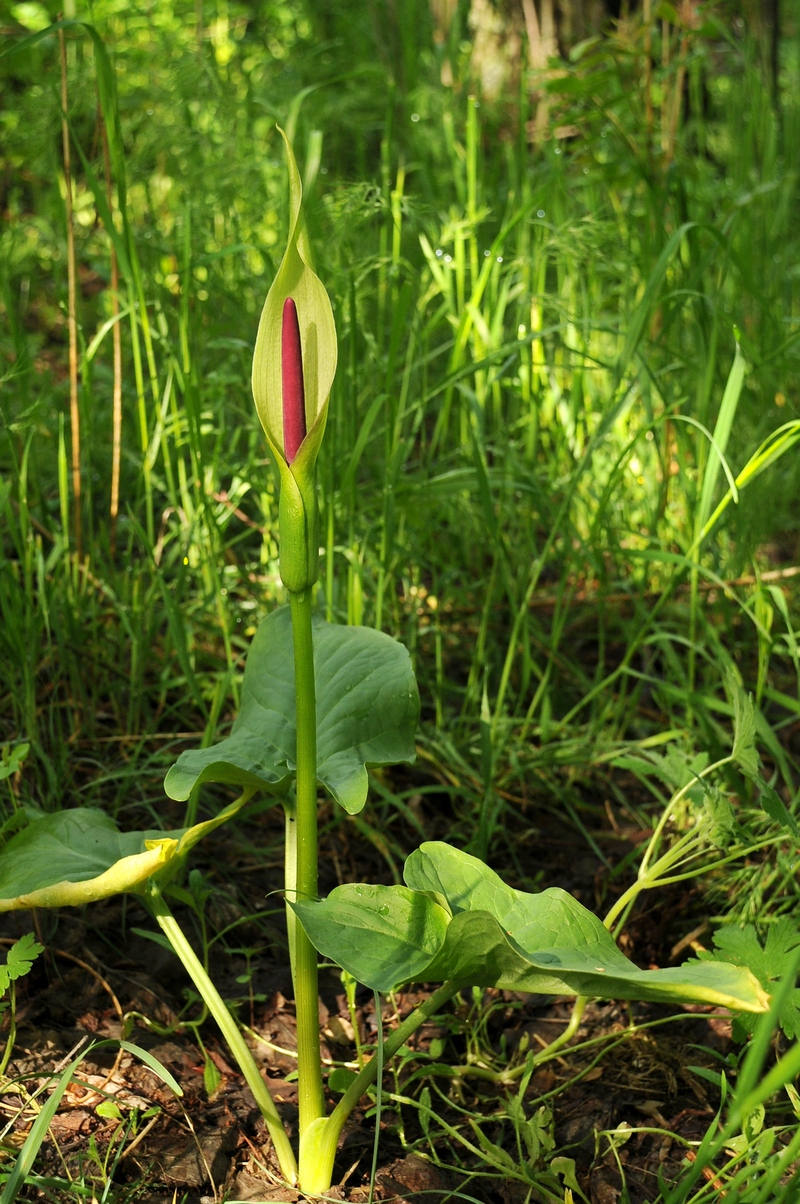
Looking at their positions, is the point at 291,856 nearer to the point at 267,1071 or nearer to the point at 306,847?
the point at 306,847

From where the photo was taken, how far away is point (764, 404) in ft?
6.37

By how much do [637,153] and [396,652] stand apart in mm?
1225

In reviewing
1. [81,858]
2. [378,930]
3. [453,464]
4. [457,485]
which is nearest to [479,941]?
[378,930]

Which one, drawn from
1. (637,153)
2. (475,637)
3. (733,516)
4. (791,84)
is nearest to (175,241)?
(637,153)

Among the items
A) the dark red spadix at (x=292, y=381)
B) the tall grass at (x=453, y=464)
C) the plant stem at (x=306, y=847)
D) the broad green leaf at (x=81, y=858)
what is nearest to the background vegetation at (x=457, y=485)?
the tall grass at (x=453, y=464)

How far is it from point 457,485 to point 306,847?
0.74 metres

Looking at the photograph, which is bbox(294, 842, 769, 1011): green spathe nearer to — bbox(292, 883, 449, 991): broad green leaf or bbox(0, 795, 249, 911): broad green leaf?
bbox(292, 883, 449, 991): broad green leaf

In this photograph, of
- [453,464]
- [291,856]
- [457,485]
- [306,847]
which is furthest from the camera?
[453,464]

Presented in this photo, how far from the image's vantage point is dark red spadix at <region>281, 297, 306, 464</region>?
2.37 feet

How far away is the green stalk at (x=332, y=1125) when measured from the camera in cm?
80

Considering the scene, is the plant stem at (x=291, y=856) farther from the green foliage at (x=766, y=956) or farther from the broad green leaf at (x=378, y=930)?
the green foliage at (x=766, y=956)

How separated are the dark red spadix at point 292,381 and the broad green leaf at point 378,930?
0.35 meters

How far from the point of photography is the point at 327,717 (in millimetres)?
962

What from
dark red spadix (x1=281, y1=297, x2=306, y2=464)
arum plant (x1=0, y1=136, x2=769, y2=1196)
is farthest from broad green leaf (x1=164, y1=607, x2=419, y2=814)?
dark red spadix (x1=281, y1=297, x2=306, y2=464)
